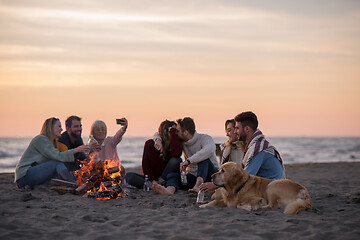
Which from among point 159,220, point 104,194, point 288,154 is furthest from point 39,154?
point 288,154

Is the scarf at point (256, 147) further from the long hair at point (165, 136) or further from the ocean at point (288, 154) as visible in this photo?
the ocean at point (288, 154)

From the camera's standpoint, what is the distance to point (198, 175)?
8031 mm

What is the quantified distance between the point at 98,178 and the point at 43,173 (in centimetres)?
114

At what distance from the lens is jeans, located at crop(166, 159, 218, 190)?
316 inches

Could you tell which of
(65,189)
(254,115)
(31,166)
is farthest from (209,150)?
(31,166)

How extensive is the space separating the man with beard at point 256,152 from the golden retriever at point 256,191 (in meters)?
0.37

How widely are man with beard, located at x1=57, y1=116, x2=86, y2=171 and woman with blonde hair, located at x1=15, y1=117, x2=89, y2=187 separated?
1.62 feet

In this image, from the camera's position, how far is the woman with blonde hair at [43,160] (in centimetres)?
770

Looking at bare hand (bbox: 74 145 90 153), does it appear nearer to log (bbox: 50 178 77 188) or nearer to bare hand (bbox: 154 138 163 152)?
log (bbox: 50 178 77 188)

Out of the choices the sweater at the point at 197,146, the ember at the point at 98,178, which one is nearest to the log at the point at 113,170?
the ember at the point at 98,178

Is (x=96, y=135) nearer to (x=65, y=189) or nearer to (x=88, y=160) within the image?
(x=88, y=160)

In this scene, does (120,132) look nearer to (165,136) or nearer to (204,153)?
(165,136)

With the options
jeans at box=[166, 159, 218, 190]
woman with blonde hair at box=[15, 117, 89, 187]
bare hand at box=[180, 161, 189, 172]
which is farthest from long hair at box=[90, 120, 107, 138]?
bare hand at box=[180, 161, 189, 172]

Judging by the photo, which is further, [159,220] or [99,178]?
[99,178]
